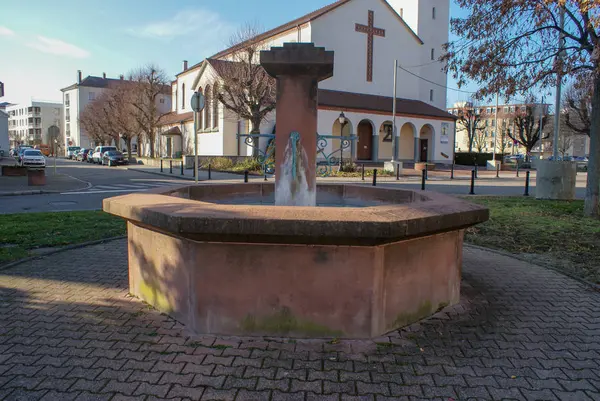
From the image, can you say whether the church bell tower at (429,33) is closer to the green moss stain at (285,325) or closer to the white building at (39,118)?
the green moss stain at (285,325)

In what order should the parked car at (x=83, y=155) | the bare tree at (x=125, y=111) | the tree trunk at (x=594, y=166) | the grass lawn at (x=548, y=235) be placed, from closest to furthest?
the grass lawn at (x=548, y=235) < the tree trunk at (x=594, y=166) < the bare tree at (x=125, y=111) < the parked car at (x=83, y=155)

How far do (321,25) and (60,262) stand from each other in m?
36.8

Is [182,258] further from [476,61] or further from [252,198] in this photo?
[476,61]

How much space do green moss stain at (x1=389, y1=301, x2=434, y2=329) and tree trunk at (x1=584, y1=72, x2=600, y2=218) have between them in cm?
918

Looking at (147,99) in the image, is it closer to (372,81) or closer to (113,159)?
Answer: (113,159)

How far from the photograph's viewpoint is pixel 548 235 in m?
8.52

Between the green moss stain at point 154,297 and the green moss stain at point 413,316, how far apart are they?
198 cm

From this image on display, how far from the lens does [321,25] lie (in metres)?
38.8

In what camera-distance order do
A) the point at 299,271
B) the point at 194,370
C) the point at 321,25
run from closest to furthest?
the point at 194,370 < the point at 299,271 < the point at 321,25

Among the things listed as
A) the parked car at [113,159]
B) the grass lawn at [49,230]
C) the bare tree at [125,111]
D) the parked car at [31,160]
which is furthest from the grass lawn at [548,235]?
the bare tree at [125,111]

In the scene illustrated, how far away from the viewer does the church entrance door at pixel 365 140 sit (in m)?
41.2

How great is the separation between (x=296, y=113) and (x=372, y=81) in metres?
39.1

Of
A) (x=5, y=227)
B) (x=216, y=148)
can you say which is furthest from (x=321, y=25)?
(x=5, y=227)

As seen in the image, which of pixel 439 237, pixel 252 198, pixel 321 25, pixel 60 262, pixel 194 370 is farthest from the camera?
pixel 321 25
